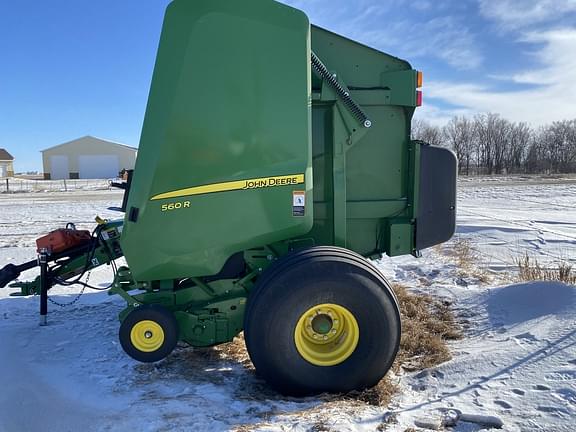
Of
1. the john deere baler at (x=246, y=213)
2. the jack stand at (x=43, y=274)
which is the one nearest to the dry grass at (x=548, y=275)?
the john deere baler at (x=246, y=213)

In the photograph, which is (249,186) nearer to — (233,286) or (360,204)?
(233,286)

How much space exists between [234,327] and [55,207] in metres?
14.8

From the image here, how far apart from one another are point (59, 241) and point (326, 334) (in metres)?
2.70

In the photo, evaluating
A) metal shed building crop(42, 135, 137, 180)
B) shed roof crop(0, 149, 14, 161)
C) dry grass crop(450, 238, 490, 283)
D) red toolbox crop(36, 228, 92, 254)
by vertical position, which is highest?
shed roof crop(0, 149, 14, 161)

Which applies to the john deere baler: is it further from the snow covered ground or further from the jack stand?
the jack stand

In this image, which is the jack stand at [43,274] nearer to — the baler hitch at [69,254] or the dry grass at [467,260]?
the baler hitch at [69,254]

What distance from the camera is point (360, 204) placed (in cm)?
388

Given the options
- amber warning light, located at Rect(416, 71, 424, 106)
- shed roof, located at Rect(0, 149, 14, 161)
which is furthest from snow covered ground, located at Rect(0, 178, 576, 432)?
shed roof, located at Rect(0, 149, 14, 161)

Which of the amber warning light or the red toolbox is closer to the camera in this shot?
the amber warning light

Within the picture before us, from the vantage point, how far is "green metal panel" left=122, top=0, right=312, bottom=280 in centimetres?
305

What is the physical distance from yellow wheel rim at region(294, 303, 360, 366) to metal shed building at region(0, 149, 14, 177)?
83.2m

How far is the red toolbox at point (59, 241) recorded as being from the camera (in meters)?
4.09

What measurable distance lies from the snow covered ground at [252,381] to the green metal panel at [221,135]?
0.92 meters

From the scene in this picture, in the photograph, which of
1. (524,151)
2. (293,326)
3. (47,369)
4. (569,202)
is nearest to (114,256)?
(47,369)
